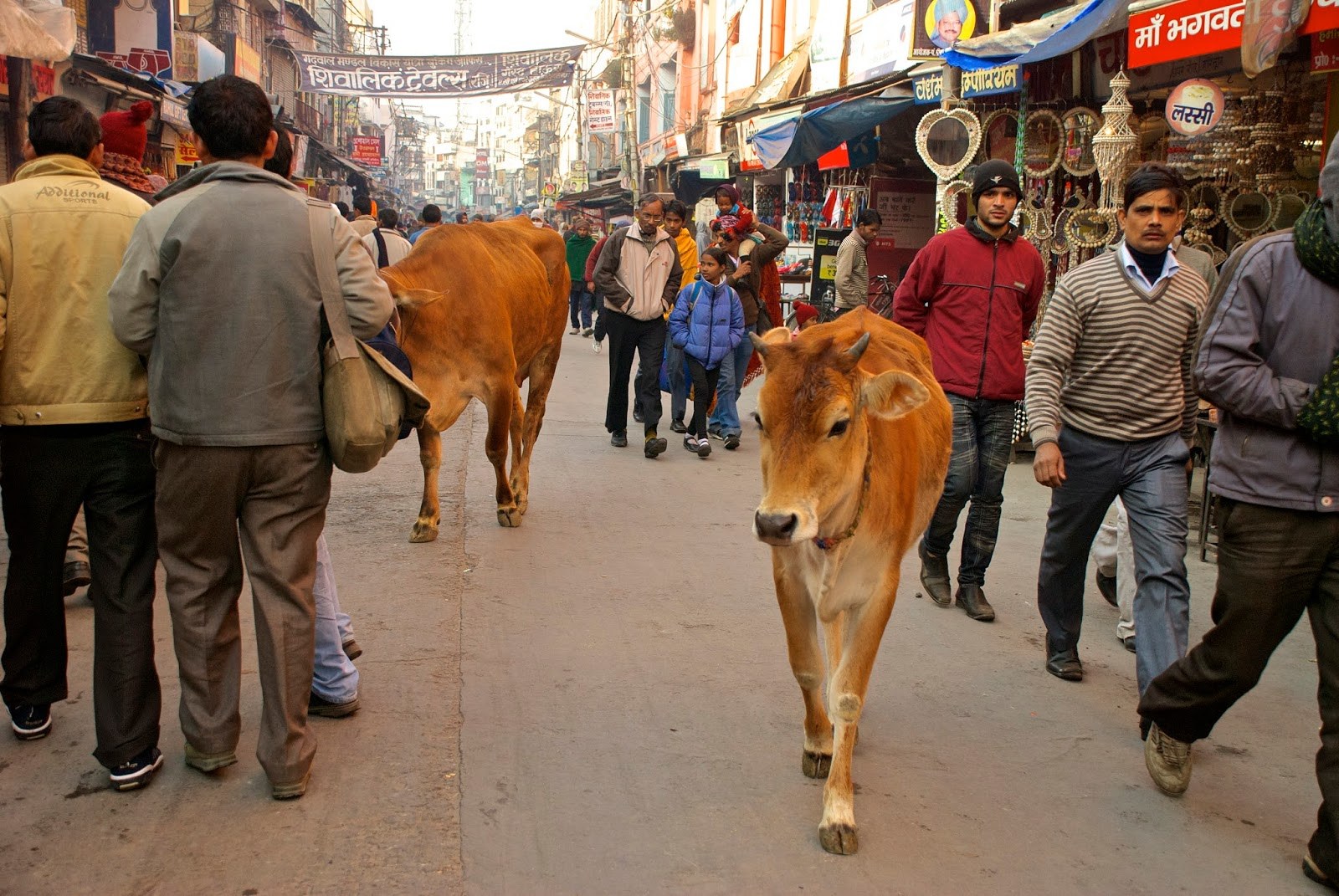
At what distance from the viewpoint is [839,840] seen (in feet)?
11.0

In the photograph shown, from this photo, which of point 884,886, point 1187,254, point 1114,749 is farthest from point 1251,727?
point 1187,254

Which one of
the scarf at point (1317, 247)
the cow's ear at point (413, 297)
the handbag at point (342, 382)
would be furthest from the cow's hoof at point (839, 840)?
the cow's ear at point (413, 297)

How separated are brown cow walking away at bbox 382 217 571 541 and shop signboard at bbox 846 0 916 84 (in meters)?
8.94

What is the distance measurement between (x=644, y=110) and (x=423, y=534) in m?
40.0

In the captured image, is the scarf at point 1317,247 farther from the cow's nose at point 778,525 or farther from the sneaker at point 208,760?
the sneaker at point 208,760

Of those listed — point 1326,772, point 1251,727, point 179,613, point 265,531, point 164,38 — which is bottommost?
point 1251,727

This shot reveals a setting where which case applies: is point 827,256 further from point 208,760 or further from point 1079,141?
point 208,760

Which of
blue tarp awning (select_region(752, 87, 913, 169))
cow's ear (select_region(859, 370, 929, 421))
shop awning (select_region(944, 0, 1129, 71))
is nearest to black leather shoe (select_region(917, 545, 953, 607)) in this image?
cow's ear (select_region(859, 370, 929, 421))

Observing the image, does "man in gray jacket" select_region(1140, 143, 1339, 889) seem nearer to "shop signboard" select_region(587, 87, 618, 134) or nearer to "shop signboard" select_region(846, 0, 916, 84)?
"shop signboard" select_region(846, 0, 916, 84)

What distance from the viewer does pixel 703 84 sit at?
105 feet

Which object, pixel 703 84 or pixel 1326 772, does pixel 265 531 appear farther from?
pixel 703 84

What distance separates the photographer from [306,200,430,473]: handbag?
3.42 m

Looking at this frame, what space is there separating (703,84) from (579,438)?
23926mm

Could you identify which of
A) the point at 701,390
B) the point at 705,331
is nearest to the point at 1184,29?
the point at 705,331
